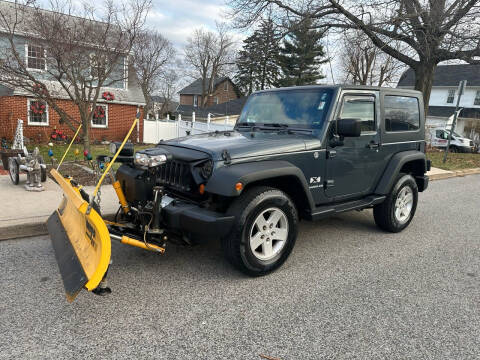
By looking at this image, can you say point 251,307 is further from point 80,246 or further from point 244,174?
point 80,246

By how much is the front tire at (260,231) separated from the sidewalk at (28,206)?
A: 2.61m

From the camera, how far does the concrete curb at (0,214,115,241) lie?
4.35 metres

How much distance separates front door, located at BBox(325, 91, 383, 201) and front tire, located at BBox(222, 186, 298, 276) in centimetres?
79

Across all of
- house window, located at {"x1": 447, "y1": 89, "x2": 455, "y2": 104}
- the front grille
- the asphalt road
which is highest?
house window, located at {"x1": 447, "y1": 89, "x2": 455, "y2": 104}

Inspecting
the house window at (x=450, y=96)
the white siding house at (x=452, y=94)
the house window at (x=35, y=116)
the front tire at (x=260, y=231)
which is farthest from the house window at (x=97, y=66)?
the house window at (x=450, y=96)

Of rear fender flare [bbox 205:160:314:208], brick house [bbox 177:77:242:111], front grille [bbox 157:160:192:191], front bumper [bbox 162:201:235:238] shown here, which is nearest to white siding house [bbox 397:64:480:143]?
brick house [bbox 177:77:242:111]

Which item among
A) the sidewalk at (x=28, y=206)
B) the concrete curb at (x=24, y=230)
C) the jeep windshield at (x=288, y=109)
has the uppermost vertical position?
the jeep windshield at (x=288, y=109)

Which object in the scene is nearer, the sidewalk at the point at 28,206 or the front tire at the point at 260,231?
the front tire at the point at 260,231

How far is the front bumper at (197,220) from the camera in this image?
3.11m

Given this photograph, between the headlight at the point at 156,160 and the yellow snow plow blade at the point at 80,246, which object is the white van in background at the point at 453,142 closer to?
the headlight at the point at 156,160

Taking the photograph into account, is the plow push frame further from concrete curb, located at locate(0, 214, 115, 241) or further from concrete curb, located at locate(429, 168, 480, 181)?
concrete curb, located at locate(429, 168, 480, 181)

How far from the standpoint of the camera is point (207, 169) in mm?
3361

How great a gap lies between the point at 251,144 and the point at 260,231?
87cm

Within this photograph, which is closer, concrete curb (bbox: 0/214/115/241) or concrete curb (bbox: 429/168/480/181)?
concrete curb (bbox: 0/214/115/241)
